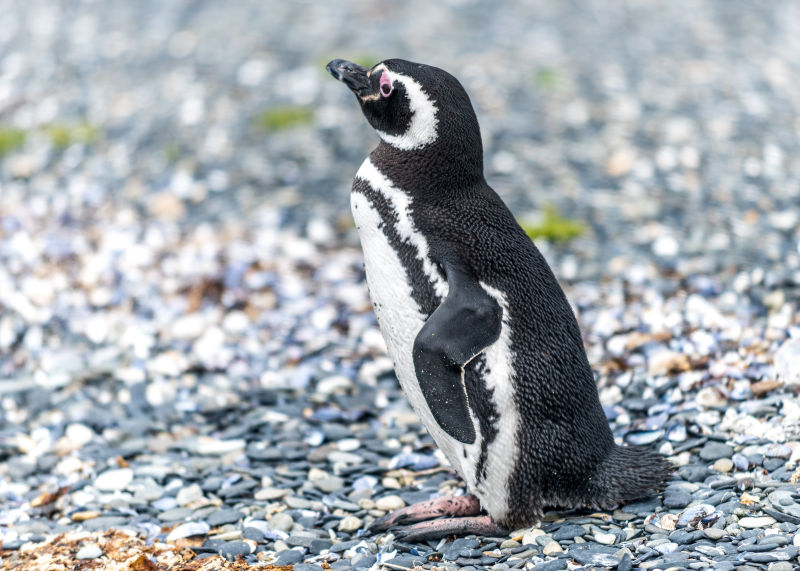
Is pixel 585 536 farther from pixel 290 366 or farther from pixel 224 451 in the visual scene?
pixel 290 366

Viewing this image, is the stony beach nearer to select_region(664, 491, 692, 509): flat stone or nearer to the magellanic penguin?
select_region(664, 491, 692, 509): flat stone

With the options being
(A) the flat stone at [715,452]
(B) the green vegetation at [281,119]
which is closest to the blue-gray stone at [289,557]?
(A) the flat stone at [715,452]

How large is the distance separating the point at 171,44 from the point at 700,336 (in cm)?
695

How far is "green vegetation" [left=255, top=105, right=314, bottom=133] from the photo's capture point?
8.16 meters

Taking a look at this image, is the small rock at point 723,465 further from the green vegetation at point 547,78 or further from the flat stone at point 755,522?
the green vegetation at point 547,78

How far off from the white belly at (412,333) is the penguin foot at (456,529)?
0.05m

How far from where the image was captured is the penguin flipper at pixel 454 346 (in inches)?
119

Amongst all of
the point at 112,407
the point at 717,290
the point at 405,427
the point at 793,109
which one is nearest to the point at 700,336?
the point at 717,290

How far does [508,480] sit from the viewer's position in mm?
3293

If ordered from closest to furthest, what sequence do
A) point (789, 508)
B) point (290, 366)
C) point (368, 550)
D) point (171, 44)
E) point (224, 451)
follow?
1. point (789, 508)
2. point (368, 550)
3. point (224, 451)
4. point (290, 366)
5. point (171, 44)

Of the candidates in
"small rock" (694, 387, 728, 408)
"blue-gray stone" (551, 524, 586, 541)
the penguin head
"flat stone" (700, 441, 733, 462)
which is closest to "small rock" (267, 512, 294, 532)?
"blue-gray stone" (551, 524, 586, 541)

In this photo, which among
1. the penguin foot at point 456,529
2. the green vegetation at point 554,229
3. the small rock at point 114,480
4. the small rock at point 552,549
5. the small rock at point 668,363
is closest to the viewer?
the small rock at point 552,549

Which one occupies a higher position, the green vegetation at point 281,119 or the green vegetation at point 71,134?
the green vegetation at point 71,134

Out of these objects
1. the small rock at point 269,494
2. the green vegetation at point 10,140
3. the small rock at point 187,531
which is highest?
the green vegetation at point 10,140
